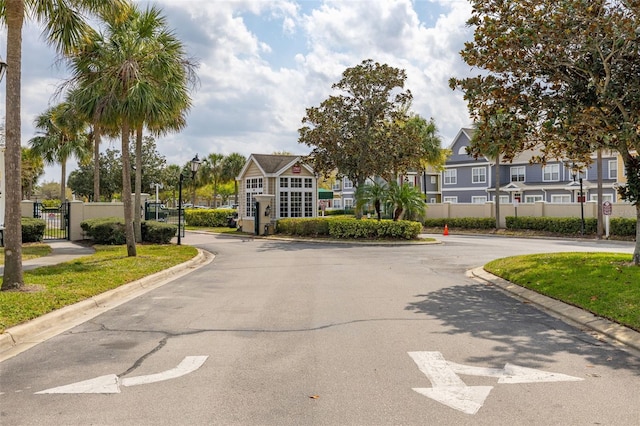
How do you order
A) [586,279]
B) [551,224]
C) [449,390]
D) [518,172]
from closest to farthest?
[449,390], [586,279], [551,224], [518,172]

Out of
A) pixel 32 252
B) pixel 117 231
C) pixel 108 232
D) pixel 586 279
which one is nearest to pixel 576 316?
pixel 586 279

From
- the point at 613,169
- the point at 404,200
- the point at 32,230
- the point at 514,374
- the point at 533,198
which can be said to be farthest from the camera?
the point at 533,198

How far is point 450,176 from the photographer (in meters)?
58.8

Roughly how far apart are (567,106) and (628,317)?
536 cm

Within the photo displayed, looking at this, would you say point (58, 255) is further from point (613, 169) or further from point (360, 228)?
point (613, 169)

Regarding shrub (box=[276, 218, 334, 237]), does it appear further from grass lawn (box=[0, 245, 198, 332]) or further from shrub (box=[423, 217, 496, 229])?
shrub (box=[423, 217, 496, 229])

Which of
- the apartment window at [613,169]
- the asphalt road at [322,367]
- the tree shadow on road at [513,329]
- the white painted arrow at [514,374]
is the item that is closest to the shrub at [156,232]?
the asphalt road at [322,367]

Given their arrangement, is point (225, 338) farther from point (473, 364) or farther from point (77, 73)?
point (77, 73)

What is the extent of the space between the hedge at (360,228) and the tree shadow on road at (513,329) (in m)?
17.6

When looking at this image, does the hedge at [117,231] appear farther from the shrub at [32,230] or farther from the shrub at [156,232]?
the shrub at [32,230]

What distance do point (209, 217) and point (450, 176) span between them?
2625 centimetres

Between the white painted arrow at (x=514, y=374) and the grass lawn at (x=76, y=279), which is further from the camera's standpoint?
the grass lawn at (x=76, y=279)

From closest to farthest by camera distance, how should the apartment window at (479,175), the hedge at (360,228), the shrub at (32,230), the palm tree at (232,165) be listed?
the shrub at (32,230)
the hedge at (360,228)
the apartment window at (479,175)
the palm tree at (232,165)

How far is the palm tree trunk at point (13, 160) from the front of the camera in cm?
1009
